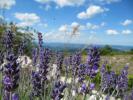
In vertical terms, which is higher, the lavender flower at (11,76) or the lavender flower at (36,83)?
the lavender flower at (11,76)

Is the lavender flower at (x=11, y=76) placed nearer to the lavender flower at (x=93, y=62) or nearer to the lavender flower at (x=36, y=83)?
the lavender flower at (x=93, y=62)

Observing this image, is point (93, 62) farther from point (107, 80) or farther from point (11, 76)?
point (107, 80)

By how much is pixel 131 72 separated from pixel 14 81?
11916mm

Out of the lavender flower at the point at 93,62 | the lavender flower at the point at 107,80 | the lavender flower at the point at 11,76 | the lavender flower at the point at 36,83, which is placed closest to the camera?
the lavender flower at the point at 11,76

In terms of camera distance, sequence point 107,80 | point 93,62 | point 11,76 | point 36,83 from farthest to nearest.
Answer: point 107,80 < point 36,83 < point 93,62 < point 11,76

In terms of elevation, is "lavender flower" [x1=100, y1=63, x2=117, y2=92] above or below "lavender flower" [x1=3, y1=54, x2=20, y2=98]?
below

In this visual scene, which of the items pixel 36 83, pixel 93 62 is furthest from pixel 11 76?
pixel 36 83

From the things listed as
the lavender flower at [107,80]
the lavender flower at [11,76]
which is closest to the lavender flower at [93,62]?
the lavender flower at [11,76]

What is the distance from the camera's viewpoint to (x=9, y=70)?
2.64 metres

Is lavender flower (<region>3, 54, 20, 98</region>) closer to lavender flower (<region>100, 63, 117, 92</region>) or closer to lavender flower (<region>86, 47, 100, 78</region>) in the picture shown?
lavender flower (<region>86, 47, 100, 78</region>)

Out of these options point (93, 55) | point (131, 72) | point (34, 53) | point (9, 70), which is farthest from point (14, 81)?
point (131, 72)

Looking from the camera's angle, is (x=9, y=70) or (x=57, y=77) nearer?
(x=9, y=70)

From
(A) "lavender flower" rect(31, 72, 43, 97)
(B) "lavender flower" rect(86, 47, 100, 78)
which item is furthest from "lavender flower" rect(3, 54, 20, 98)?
(A) "lavender flower" rect(31, 72, 43, 97)

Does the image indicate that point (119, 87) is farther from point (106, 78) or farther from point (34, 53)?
point (34, 53)
